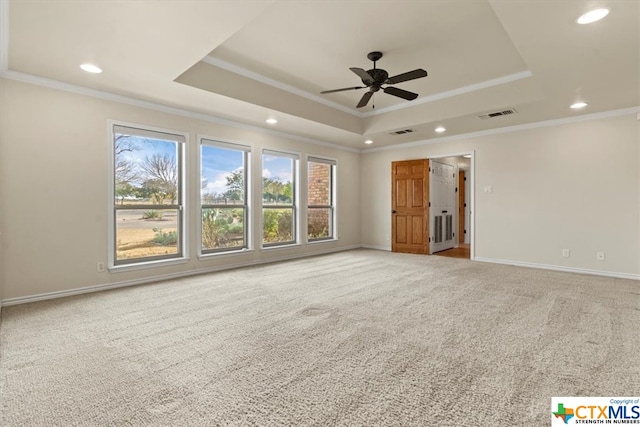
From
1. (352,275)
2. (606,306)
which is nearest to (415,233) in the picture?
(352,275)

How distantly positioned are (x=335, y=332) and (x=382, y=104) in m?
4.44

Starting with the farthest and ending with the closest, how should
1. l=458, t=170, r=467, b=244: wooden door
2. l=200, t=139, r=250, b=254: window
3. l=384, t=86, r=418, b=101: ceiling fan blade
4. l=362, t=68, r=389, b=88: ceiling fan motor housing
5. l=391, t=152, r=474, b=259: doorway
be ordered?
1. l=458, t=170, r=467, b=244: wooden door
2. l=391, t=152, r=474, b=259: doorway
3. l=200, t=139, r=250, b=254: window
4. l=384, t=86, r=418, b=101: ceiling fan blade
5. l=362, t=68, r=389, b=88: ceiling fan motor housing

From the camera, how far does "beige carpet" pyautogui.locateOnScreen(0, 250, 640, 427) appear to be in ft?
5.62

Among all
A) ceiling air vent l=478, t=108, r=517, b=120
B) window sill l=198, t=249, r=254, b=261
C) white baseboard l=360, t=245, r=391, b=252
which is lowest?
white baseboard l=360, t=245, r=391, b=252

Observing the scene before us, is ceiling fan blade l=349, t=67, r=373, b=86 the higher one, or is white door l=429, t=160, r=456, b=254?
ceiling fan blade l=349, t=67, r=373, b=86

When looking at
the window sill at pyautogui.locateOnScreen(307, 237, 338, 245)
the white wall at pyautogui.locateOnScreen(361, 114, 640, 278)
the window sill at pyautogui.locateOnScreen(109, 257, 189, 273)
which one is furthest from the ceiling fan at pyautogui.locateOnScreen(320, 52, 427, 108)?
the window sill at pyautogui.locateOnScreen(307, 237, 338, 245)

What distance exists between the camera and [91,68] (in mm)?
3441

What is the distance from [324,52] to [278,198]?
3.14 meters

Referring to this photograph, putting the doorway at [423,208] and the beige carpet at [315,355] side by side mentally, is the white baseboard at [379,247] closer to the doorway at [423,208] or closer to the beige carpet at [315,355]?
the doorway at [423,208]

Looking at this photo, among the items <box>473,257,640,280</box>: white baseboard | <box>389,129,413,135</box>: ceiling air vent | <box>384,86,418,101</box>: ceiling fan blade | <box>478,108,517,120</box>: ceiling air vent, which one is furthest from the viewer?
<box>389,129,413,135</box>: ceiling air vent

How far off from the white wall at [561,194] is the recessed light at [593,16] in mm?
3313

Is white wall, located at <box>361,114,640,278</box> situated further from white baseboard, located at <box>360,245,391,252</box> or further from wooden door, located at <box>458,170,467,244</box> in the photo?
wooden door, located at <box>458,170,467,244</box>

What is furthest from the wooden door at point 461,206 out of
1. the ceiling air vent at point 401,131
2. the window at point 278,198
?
the window at point 278,198

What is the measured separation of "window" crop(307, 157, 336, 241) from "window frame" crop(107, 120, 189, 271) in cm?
274
